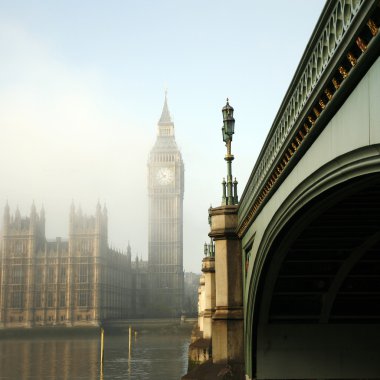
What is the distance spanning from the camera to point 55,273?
116938 millimetres

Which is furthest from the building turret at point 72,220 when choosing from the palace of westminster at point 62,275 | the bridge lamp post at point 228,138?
the bridge lamp post at point 228,138

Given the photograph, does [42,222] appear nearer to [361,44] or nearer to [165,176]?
[165,176]

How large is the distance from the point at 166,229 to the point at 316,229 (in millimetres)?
137576

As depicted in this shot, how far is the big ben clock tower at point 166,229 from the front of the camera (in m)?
143

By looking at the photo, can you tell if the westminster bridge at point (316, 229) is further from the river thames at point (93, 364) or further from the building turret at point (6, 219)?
the building turret at point (6, 219)

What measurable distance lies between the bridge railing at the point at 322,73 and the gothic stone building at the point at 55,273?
106 meters

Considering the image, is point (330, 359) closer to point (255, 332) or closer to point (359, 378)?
point (359, 378)

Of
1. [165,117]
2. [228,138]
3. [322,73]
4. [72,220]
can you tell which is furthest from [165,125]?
[322,73]

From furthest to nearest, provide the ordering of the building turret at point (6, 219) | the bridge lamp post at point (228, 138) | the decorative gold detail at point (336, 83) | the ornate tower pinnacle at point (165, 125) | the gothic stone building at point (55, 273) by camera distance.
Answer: the ornate tower pinnacle at point (165, 125) → the building turret at point (6, 219) → the gothic stone building at point (55, 273) → the bridge lamp post at point (228, 138) → the decorative gold detail at point (336, 83)

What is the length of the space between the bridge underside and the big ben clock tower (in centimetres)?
12533

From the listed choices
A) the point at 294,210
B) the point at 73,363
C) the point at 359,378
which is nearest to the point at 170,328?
the point at 73,363

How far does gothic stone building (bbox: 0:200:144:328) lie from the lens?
368ft

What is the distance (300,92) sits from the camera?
7.56 metres

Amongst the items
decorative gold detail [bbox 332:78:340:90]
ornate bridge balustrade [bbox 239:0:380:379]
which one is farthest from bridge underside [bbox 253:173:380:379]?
decorative gold detail [bbox 332:78:340:90]
